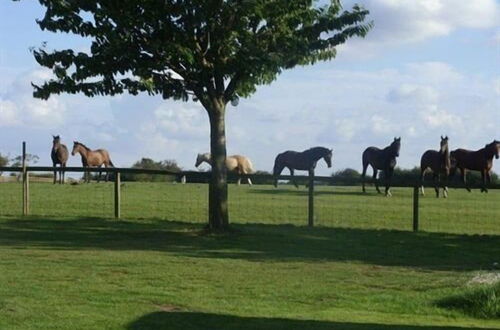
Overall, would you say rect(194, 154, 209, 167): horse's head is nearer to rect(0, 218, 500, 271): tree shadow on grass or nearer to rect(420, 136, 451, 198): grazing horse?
rect(420, 136, 451, 198): grazing horse

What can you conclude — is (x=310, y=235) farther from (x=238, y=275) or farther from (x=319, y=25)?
(x=238, y=275)

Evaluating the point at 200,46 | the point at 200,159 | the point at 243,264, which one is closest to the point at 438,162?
the point at 200,159

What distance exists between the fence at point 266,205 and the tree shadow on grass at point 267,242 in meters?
1.51

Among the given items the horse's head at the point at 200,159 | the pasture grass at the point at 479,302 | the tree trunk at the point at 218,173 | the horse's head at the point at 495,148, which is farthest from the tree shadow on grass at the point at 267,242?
the horse's head at the point at 200,159

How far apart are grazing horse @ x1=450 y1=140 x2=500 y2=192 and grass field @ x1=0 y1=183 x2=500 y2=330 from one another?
2988 millimetres

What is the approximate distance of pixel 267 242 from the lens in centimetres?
1722

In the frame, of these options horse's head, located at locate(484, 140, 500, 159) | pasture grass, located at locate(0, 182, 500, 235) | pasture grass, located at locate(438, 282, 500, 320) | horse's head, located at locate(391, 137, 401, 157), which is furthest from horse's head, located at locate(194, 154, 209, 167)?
pasture grass, located at locate(438, 282, 500, 320)

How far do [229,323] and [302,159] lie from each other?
24.0 m

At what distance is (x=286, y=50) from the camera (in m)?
17.8

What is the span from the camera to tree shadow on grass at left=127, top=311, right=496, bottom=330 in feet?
28.7

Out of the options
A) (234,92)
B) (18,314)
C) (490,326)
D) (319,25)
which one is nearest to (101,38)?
(234,92)

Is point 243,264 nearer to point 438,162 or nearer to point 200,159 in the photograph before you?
point 438,162

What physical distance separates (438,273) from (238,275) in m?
3.13

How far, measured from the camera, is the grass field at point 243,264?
371 inches
